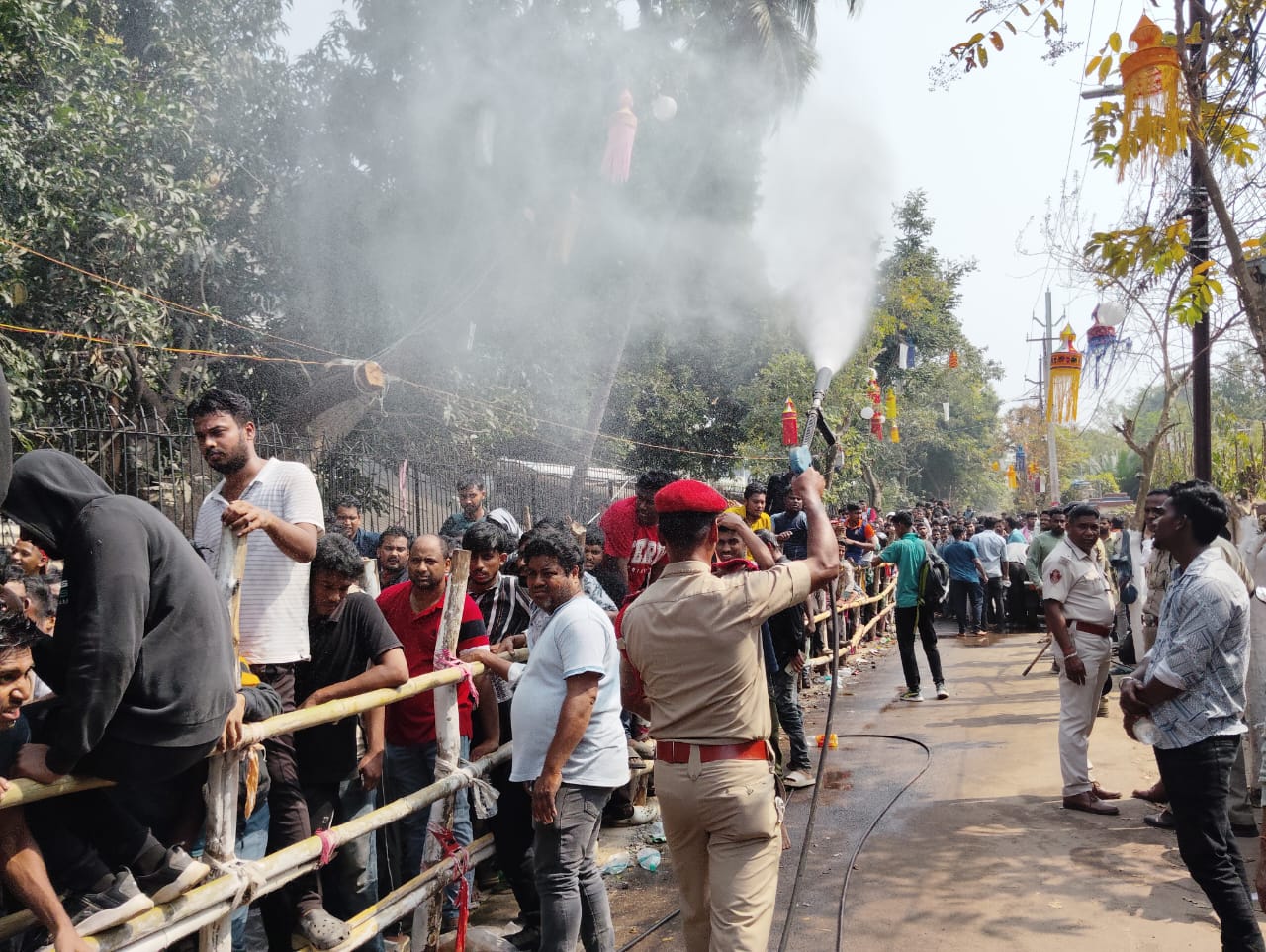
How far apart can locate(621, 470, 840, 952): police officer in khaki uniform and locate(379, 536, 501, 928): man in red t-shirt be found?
4.15ft

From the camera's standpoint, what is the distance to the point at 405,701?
4.24 m

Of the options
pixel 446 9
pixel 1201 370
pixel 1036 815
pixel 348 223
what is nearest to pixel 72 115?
pixel 348 223

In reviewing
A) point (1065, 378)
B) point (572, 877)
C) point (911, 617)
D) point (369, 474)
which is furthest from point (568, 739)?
point (1065, 378)

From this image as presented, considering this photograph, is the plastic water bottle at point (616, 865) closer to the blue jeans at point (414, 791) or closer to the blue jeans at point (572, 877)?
the blue jeans at point (414, 791)

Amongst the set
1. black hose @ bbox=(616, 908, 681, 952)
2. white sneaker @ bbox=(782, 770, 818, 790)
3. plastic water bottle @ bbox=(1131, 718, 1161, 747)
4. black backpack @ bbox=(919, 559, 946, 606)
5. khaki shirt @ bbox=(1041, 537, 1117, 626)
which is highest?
khaki shirt @ bbox=(1041, 537, 1117, 626)

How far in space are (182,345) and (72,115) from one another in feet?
9.71

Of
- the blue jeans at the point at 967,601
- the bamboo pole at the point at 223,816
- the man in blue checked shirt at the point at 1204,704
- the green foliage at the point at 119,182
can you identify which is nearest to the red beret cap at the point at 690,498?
the bamboo pole at the point at 223,816

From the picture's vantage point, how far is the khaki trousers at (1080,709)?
232 inches

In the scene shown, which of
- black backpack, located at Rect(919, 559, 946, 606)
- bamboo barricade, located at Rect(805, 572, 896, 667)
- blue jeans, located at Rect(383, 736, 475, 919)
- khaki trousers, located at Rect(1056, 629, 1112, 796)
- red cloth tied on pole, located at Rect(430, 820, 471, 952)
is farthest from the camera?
bamboo barricade, located at Rect(805, 572, 896, 667)

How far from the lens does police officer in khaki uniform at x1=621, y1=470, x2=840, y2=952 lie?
118 inches

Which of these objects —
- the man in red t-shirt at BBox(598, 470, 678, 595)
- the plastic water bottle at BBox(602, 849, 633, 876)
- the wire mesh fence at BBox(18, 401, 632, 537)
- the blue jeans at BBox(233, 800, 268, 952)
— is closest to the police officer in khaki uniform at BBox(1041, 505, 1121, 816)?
the man in red t-shirt at BBox(598, 470, 678, 595)

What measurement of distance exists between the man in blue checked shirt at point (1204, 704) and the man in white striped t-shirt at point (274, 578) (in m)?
3.07

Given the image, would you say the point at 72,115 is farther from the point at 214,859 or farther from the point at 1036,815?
the point at 1036,815

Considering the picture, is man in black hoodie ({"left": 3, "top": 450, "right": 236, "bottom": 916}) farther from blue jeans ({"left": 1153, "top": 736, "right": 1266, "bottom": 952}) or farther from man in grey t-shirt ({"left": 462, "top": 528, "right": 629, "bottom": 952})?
blue jeans ({"left": 1153, "top": 736, "right": 1266, "bottom": 952})
